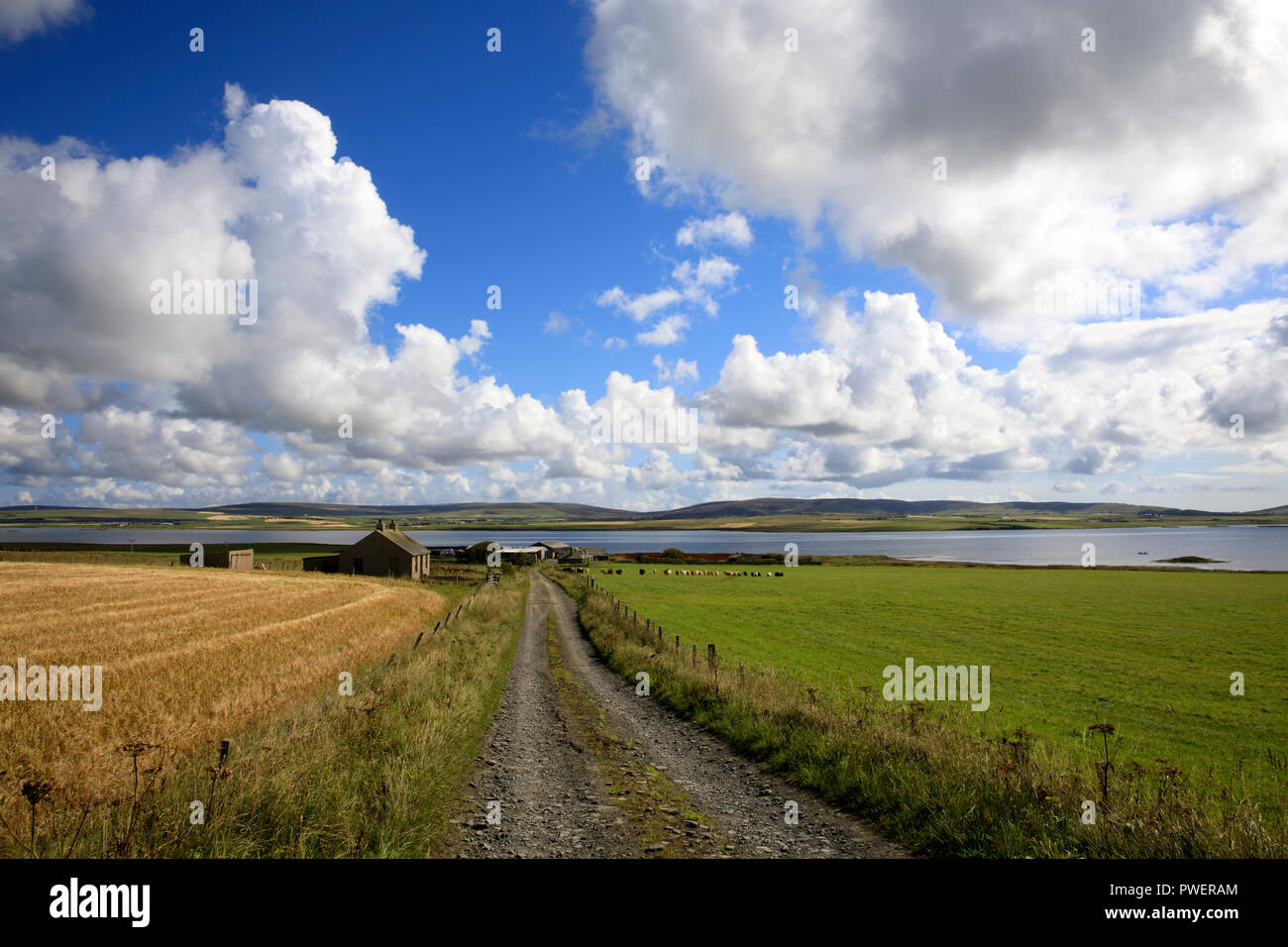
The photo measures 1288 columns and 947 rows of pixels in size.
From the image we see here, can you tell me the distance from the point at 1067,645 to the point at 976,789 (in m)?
28.9

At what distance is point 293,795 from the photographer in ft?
23.9

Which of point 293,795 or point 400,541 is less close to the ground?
point 293,795

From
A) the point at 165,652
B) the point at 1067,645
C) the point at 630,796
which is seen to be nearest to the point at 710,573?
the point at 1067,645

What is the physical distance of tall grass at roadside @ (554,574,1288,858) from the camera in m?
6.52

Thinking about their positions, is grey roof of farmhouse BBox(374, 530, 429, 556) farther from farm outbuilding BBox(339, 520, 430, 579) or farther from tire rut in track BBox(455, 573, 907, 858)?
tire rut in track BBox(455, 573, 907, 858)

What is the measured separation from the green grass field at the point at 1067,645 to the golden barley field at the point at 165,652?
16.5 meters

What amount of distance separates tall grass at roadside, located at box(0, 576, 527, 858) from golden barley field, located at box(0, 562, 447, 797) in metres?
0.72

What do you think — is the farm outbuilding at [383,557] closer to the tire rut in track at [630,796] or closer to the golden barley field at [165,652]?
the golden barley field at [165,652]

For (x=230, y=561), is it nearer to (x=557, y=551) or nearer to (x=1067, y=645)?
(x=557, y=551)

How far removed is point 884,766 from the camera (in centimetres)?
935

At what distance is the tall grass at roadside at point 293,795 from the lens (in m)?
6.30

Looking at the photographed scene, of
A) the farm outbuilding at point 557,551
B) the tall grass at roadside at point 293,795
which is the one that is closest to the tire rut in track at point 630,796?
the tall grass at roadside at point 293,795

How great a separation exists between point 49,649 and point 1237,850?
101 ft

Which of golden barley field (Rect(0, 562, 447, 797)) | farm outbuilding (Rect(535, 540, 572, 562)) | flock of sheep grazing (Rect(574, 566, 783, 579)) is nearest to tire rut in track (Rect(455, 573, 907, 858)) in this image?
golden barley field (Rect(0, 562, 447, 797))
